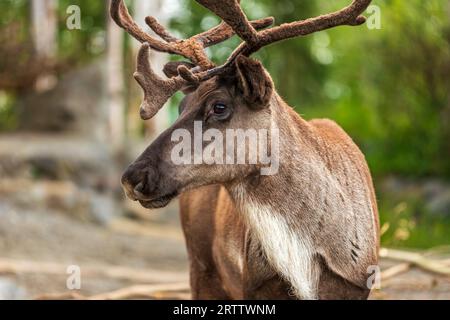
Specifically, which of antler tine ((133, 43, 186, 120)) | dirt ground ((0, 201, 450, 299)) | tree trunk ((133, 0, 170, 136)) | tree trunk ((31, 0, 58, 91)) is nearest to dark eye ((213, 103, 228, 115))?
antler tine ((133, 43, 186, 120))

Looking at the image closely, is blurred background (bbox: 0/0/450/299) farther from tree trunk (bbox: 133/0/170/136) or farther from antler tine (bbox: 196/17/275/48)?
antler tine (bbox: 196/17/275/48)

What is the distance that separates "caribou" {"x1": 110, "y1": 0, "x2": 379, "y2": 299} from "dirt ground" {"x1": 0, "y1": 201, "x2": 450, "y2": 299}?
6.12 ft

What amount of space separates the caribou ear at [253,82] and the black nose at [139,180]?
68cm

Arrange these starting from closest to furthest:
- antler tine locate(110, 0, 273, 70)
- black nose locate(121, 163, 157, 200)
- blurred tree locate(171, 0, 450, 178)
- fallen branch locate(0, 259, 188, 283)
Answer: black nose locate(121, 163, 157, 200) < antler tine locate(110, 0, 273, 70) < fallen branch locate(0, 259, 188, 283) < blurred tree locate(171, 0, 450, 178)

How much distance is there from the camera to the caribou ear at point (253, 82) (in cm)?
418

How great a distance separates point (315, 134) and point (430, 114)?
10609 mm

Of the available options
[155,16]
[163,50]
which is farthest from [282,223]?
[155,16]

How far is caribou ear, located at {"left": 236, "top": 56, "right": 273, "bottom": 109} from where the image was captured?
13.7ft

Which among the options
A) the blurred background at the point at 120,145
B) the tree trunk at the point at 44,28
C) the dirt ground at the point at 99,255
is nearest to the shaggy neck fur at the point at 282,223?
the dirt ground at the point at 99,255

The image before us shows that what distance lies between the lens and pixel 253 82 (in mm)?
4258

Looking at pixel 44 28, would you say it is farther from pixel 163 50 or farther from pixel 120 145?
pixel 163 50

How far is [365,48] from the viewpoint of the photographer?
53.2 feet
